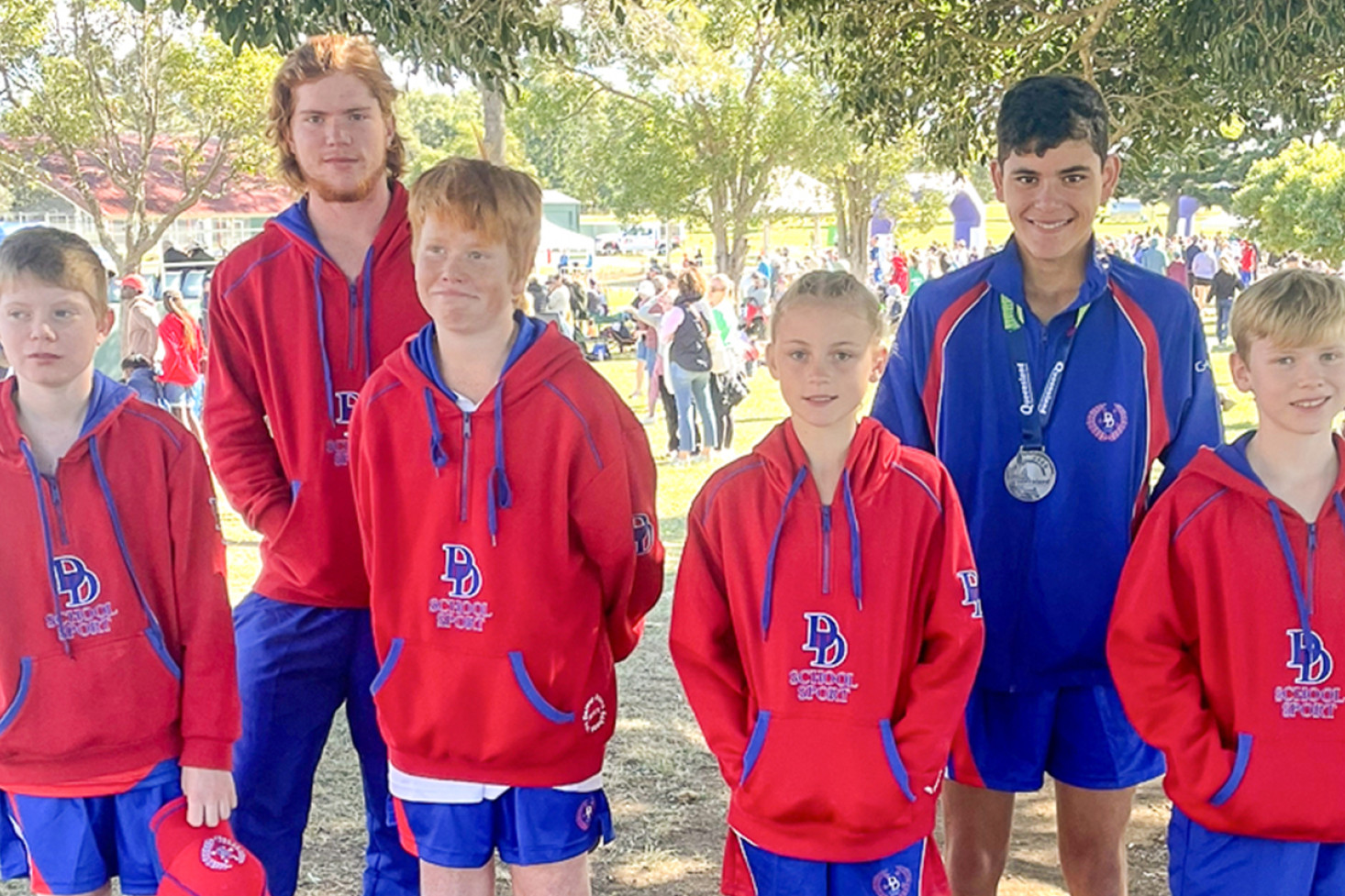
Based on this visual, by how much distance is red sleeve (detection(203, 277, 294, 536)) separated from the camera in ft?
10.7

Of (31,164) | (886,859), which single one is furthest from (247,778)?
(31,164)

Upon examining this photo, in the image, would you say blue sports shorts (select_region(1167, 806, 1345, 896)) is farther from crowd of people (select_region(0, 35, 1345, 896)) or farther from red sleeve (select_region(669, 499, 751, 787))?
red sleeve (select_region(669, 499, 751, 787))

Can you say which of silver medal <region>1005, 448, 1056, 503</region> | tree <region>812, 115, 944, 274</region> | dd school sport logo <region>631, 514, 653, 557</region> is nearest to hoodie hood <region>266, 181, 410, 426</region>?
dd school sport logo <region>631, 514, 653, 557</region>

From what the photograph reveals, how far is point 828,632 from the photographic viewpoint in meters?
2.79

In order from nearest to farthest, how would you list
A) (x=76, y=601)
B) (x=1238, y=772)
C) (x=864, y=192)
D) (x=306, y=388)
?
(x=1238, y=772)
(x=76, y=601)
(x=306, y=388)
(x=864, y=192)

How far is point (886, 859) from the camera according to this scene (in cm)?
280

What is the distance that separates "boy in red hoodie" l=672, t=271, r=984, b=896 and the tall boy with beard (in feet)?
2.90

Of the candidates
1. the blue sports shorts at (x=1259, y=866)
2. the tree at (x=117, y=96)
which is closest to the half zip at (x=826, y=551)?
the blue sports shorts at (x=1259, y=866)

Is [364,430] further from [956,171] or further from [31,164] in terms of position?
[31,164]

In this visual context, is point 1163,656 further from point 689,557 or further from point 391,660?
point 391,660

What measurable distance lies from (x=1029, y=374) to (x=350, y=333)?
157 centimetres

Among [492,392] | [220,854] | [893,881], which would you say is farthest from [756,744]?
[220,854]

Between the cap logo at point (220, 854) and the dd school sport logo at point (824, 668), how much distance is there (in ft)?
4.03

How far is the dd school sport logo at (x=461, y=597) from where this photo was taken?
2.87 metres
